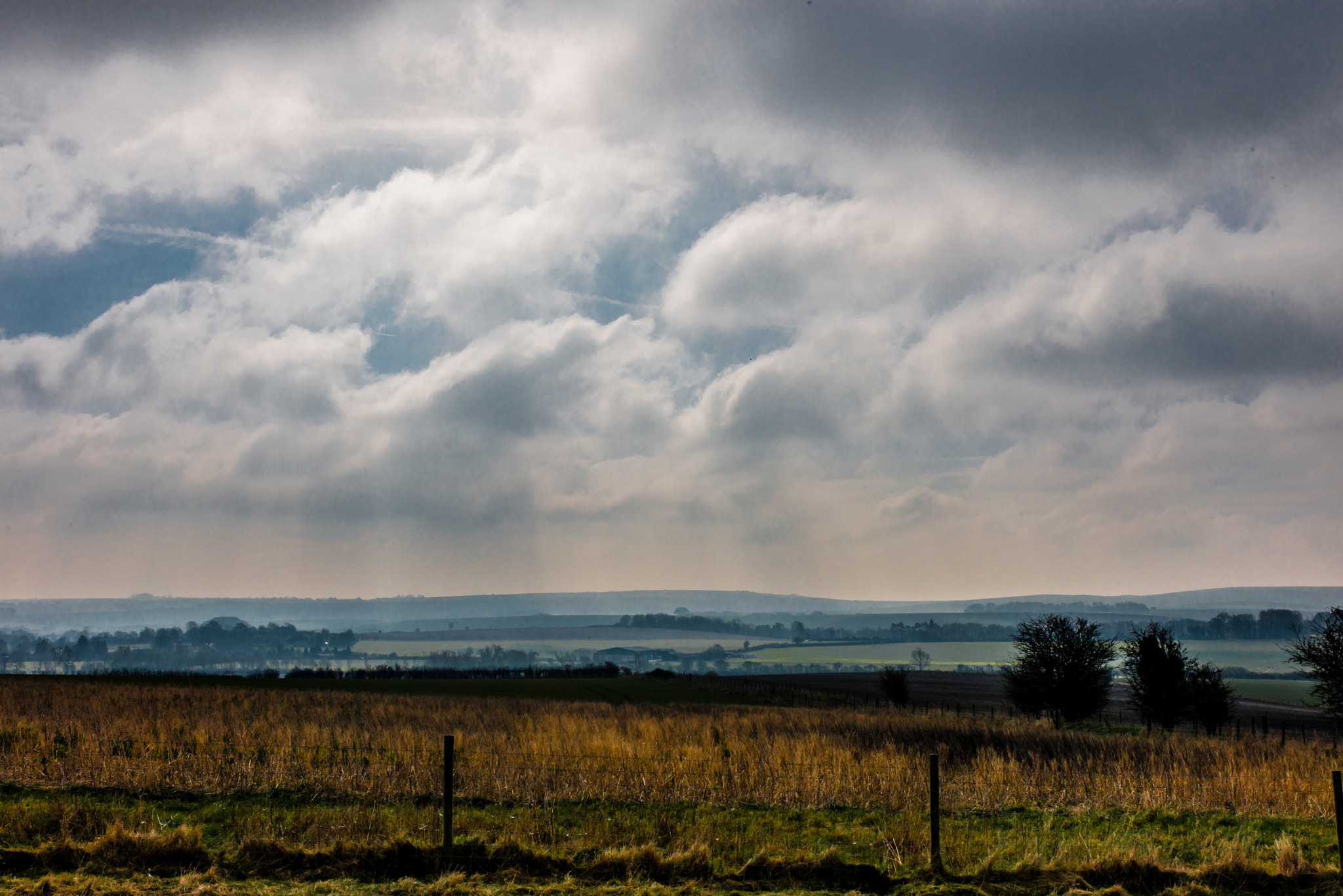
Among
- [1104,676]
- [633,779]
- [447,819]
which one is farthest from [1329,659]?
[447,819]

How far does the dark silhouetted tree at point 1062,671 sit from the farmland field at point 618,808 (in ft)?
83.2

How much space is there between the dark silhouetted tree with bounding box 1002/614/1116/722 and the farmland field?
25369 millimetres

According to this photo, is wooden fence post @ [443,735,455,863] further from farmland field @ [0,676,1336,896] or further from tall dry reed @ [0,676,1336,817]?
tall dry reed @ [0,676,1336,817]

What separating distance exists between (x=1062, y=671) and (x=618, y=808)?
151 feet

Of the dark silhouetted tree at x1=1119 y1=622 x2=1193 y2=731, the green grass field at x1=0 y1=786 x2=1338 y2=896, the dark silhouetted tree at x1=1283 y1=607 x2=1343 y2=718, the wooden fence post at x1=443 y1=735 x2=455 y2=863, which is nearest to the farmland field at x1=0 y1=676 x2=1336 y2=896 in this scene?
the green grass field at x1=0 y1=786 x2=1338 y2=896

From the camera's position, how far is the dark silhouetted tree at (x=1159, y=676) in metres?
50.7

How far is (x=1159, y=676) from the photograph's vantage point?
5116 centimetres

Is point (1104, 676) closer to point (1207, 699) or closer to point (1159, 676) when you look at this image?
point (1159, 676)

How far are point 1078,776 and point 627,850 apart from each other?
13.1m

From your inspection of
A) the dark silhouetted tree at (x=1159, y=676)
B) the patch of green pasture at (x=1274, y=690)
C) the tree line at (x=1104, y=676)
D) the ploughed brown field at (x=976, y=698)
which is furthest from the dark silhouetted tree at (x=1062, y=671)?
the patch of green pasture at (x=1274, y=690)

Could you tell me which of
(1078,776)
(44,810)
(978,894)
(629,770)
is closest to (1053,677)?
(1078,776)

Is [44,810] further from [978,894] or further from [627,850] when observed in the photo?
[978,894]

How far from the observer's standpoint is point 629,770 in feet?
60.5

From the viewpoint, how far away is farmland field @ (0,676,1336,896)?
11.7m
